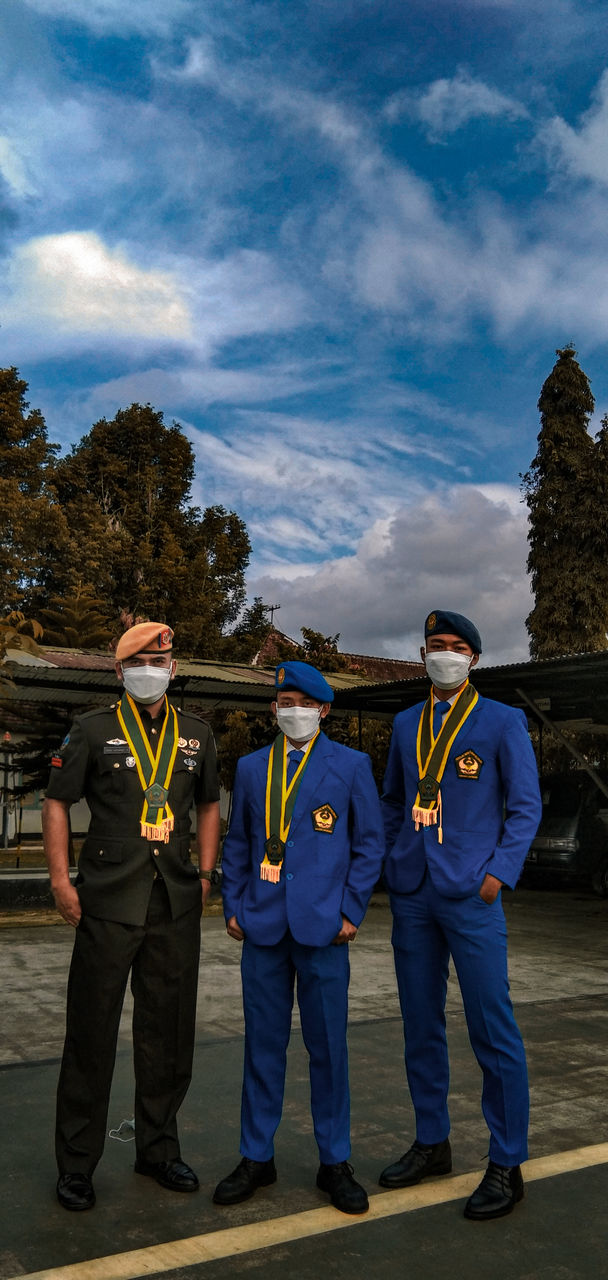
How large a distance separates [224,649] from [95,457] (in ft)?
23.4

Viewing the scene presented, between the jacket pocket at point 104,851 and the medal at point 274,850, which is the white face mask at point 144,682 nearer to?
the jacket pocket at point 104,851

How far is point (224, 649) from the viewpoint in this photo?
28.6m

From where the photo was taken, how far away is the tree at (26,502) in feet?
80.8

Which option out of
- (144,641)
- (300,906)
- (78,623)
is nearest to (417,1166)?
(300,906)

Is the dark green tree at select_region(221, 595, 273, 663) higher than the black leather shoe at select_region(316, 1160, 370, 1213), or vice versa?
the dark green tree at select_region(221, 595, 273, 663)

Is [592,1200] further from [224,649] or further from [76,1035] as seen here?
[224,649]

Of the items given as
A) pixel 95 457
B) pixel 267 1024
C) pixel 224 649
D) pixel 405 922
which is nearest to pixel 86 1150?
pixel 267 1024

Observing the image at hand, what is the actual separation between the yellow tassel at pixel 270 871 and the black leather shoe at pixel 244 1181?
34.2 inches

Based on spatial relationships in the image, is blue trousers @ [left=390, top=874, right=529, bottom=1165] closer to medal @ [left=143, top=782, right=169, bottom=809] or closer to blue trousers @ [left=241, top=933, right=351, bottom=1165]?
blue trousers @ [left=241, top=933, right=351, bottom=1165]

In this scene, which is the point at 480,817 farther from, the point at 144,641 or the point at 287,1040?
the point at 144,641

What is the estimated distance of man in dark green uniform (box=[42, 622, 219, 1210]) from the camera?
3.33 m

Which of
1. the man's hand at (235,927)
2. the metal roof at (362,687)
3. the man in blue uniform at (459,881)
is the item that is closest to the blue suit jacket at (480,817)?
the man in blue uniform at (459,881)

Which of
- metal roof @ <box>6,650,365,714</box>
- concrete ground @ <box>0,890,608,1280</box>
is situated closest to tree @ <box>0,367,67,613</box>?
metal roof @ <box>6,650,365,714</box>

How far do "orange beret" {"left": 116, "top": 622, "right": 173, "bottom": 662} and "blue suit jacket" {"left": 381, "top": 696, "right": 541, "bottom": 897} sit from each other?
0.94 metres
